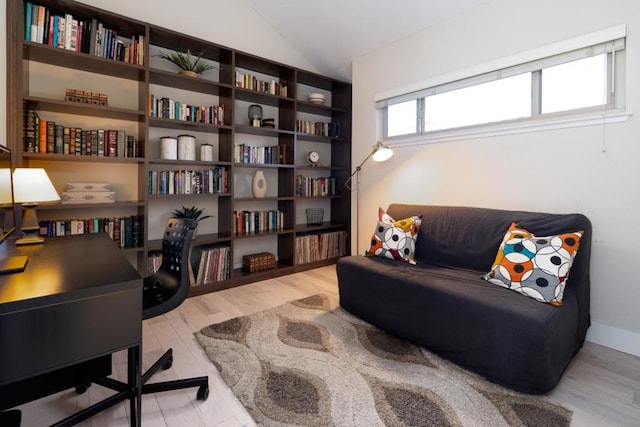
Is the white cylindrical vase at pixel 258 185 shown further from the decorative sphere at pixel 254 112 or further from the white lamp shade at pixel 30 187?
the white lamp shade at pixel 30 187

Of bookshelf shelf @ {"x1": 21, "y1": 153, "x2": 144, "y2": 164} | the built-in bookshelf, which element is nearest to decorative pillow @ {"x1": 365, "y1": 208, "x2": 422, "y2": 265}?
the built-in bookshelf

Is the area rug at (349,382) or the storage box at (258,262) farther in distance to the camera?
the storage box at (258,262)

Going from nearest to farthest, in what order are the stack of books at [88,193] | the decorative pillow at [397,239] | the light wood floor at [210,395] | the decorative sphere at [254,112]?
the light wood floor at [210,395] < the stack of books at [88,193] < the decorative pillow at [397,239] < the decorative sphere at [254,112]

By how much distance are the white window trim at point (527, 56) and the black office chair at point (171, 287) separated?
7.97 feet

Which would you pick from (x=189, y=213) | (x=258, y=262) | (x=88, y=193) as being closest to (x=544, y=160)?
(x=258, y=262)

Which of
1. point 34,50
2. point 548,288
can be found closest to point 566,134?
point 548,288

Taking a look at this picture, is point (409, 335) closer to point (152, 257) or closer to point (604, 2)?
point (152, 257)

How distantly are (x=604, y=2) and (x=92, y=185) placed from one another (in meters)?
3.76

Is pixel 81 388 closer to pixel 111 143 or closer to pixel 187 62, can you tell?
pixel 111 143

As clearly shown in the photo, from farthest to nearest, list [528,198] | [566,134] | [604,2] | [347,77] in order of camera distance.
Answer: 1. [347,77]
2. [528,198]
3. [566,134]
4. [604,2]

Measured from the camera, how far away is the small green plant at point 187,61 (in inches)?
109

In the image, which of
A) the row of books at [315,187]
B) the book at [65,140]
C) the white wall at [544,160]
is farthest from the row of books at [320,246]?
the book at [65,140]

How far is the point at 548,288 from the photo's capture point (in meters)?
1.66

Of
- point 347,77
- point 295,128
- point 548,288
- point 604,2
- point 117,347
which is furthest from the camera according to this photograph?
point 347,77
